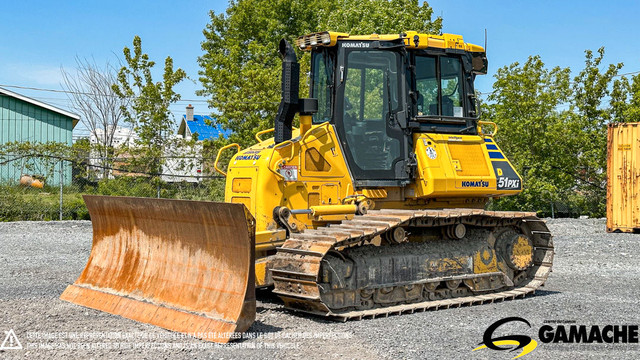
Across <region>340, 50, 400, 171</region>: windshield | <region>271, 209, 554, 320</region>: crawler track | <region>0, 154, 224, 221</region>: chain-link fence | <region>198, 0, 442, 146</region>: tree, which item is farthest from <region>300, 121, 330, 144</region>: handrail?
<region>198, 0, 442, 146</region>: tree

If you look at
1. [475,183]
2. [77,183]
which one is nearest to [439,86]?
[475,183]

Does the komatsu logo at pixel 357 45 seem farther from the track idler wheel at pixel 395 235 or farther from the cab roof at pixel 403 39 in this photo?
the track idler wheel at pixel 395 235

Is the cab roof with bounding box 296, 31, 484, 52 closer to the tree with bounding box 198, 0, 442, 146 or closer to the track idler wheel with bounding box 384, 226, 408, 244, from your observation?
the track idler wheel with bounding box 384, 226, 408, 244

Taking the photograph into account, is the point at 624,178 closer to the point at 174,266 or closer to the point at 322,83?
the point at 322,83

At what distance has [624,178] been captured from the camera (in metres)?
18.1

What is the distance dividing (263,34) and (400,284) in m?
28.9

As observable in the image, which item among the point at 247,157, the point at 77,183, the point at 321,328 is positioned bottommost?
the point at 321,328

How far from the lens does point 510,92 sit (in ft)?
75.5

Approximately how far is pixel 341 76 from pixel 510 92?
15747 millimetres

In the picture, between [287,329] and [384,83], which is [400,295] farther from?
[384,83]

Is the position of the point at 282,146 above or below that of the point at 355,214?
above

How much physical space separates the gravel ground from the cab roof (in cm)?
327

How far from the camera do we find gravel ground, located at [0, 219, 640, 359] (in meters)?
6.04

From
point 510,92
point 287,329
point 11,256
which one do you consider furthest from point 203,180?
point 287,329
